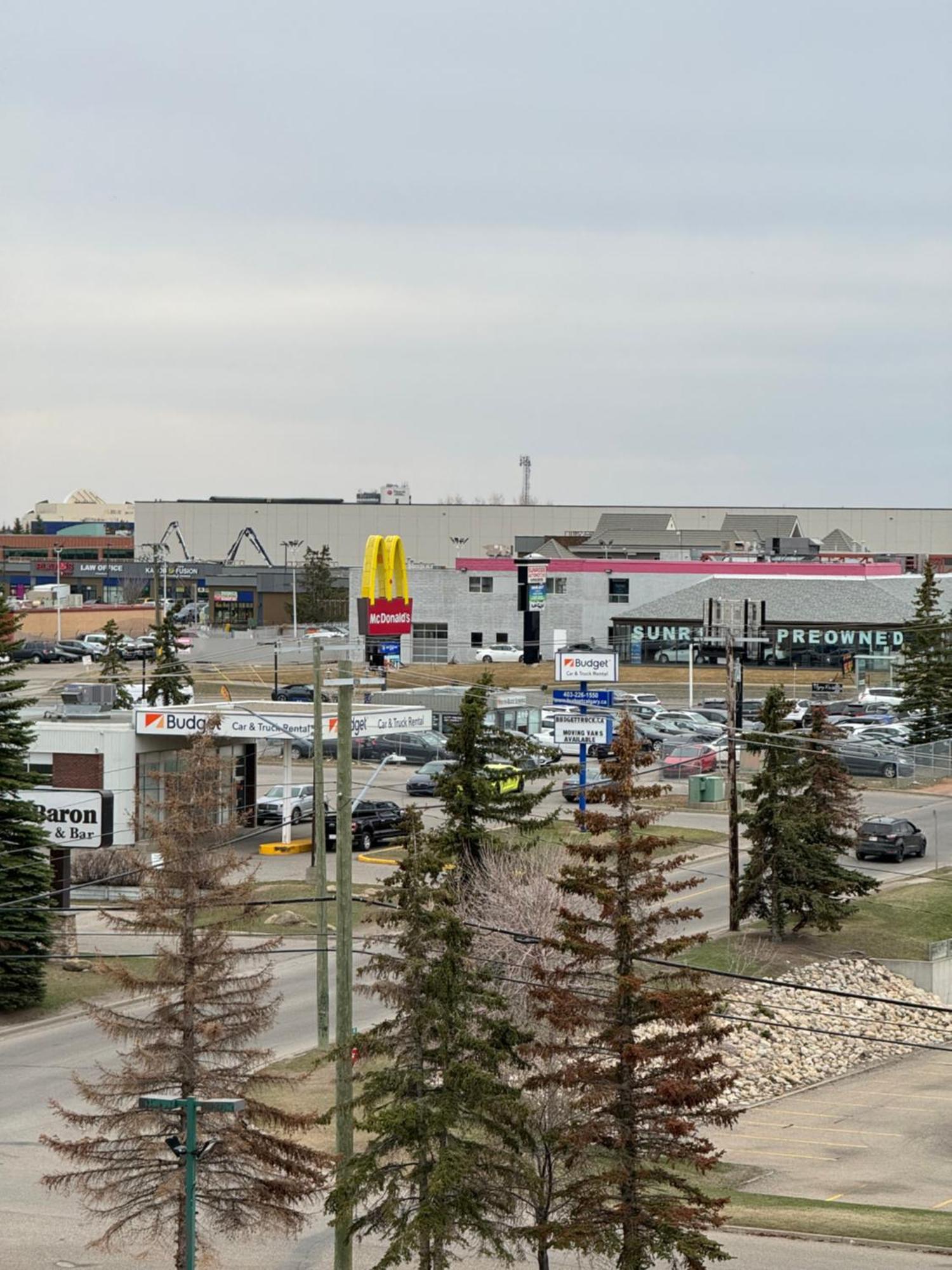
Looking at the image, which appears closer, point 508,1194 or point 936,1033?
point 508,1194

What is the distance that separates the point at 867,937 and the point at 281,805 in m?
19.9

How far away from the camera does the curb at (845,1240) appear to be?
25562 mm

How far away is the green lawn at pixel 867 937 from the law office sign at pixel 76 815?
15709 mm

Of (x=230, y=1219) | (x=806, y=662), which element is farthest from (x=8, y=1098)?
(x=806, y=662)

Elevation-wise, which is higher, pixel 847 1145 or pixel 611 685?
pixel 611 685

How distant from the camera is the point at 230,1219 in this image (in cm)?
2266

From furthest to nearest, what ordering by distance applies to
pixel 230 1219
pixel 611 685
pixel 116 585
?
pixel 116 585 < pixel 611 685 < pixel 230 1219

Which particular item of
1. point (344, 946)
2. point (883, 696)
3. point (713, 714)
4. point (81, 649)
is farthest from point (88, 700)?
point (81, 649)

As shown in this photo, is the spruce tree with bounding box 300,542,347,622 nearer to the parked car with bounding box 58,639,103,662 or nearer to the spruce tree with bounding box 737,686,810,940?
the parked car with bounding box 58,639,103,662

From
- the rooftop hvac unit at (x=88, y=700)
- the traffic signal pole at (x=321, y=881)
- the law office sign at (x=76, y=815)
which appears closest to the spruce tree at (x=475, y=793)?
the traffic signal pole at (x=321, y=881)

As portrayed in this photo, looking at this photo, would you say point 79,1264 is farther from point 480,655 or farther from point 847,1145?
point 480,655

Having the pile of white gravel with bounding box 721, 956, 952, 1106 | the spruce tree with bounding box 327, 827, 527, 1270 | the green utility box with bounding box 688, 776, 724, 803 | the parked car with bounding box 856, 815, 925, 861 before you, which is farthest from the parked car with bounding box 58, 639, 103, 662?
the spruce tree with bounding box 327, 827, 527, 1270

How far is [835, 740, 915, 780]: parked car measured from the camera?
2650 inches

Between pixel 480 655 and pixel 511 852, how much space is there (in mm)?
70898
